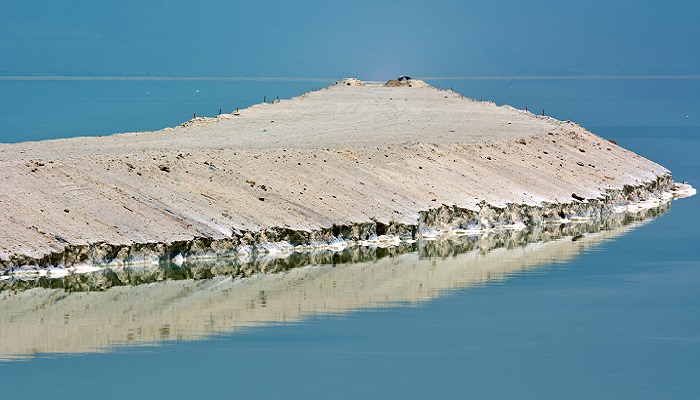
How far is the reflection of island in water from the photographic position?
22016 mm

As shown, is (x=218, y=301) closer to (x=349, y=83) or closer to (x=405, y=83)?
(x=349, y=83)

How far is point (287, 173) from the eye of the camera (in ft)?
109

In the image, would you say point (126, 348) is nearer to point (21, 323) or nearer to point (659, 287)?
point (21, 323)

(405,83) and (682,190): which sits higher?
(405,83)

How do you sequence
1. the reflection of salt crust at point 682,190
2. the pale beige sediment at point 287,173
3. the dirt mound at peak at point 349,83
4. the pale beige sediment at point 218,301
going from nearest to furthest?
the pale beige sediment at point 218,301 → the pale beige sediment at point 287,173 → the reflection of salt crust at point 682,190 → the dirt mound at peak at point 349,83

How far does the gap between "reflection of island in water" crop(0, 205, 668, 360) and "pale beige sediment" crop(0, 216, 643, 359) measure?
0.05 ft

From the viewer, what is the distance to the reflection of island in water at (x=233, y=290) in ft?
72.2

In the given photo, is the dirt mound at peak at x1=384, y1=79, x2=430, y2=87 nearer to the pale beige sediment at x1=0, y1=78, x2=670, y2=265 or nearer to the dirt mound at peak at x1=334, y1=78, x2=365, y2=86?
the dirt mound at peak at x1=334, y1=78, x2=365, y2=86

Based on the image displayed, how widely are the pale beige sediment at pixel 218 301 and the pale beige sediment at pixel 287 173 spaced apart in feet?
6.27

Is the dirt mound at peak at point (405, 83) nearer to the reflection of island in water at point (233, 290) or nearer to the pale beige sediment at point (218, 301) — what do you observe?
the reflection of island in water at point (233, 290)

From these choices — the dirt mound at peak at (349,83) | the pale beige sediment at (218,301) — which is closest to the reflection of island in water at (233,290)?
the pale beige sediment at (218,301)

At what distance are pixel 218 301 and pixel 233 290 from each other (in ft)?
3.45

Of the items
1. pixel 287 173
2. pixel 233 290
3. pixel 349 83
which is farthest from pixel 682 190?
pixel 233 290

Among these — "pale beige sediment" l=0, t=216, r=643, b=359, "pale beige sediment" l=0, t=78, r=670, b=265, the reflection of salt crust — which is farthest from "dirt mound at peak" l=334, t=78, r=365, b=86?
"pale beige sediment" l=0, t=216, r=643, b=359
